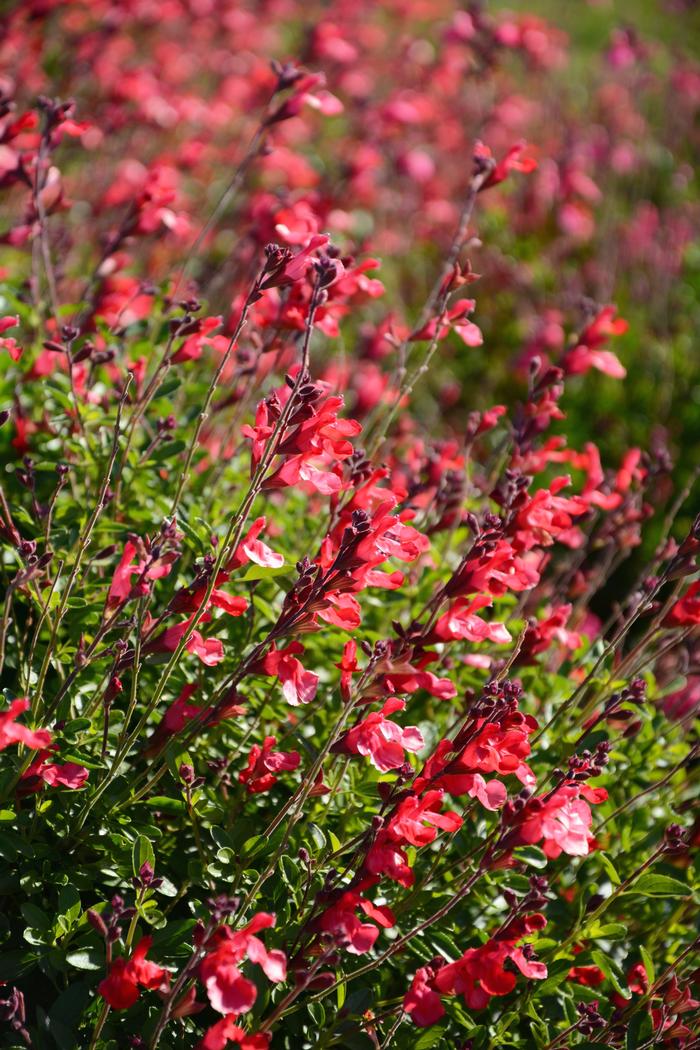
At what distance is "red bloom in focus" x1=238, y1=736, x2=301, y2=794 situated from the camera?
1987 mm

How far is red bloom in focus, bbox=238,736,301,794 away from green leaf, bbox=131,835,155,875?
11.1 inches

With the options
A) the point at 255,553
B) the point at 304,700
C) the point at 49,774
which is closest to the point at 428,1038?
the point at 304,700

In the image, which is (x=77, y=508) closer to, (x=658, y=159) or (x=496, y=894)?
(x=496, y=894)

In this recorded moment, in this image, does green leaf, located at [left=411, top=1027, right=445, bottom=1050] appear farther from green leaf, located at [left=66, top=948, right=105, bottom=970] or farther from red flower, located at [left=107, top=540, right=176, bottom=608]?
red flower, located at [left=107, top=540, right=176, bottom=608]

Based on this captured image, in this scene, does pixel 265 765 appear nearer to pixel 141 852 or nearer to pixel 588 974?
pixel 141 852

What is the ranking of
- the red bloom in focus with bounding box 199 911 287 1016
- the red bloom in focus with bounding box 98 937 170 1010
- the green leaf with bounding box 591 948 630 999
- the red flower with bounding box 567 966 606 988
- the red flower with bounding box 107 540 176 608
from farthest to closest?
the red flower with bounding box 567 966 606 988, the green leaf with bounding box 591 948 630 999, the red flower with bounding box 107 540 176 608, the red bloom in focus with bounding box 98 937 170 1010, the red bloom in focus with bounding box 199 911 287 1016

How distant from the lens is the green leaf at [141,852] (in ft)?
5.96

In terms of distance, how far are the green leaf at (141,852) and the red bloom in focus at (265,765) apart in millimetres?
282

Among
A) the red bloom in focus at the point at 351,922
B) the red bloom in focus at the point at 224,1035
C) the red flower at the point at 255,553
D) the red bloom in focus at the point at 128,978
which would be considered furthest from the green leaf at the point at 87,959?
the red flower at the point at 255,553

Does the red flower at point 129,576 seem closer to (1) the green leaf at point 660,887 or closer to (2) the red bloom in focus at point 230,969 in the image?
(2) the red bloom in focus at point 230,969

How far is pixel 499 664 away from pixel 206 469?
100 cm

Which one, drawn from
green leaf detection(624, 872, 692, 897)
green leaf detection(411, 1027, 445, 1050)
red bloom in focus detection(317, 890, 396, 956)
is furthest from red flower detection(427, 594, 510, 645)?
green leaf detection(411, 1027, 445, 1050)

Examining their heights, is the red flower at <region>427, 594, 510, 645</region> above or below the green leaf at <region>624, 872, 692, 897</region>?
above

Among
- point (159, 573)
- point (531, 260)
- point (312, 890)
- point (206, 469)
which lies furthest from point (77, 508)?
point (531, 260)
